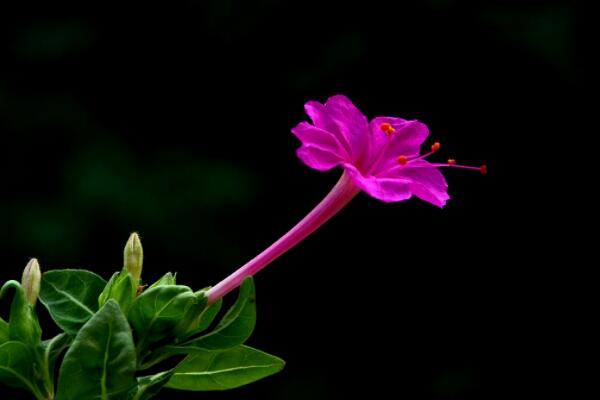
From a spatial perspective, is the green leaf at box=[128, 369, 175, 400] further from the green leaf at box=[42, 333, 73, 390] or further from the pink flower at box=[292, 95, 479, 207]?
the pink flower at box=[292, 95, 479, 207]

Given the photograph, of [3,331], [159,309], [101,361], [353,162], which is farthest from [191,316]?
[353,162]

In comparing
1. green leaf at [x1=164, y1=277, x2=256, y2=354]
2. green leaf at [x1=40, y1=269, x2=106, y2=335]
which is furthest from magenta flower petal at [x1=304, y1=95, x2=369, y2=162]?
green leaf at [x1=40, y1=269, x2=106, y2=335]

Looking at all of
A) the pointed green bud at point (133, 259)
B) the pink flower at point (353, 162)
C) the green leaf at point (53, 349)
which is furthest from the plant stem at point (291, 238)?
the green leaf at point (53, 349)

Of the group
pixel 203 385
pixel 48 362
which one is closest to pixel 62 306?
pixel 48 362

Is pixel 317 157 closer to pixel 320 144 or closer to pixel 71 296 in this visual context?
pixel 320 144

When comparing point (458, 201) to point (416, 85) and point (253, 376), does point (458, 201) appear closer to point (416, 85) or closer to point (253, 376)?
point (416, 85)

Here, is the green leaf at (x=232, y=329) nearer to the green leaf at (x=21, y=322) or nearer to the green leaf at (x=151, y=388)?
the green leaf at (x=151, y=388)
